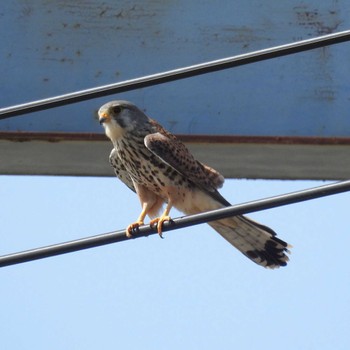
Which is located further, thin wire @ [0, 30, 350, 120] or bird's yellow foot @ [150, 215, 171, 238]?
bird's yellow foot @ [150, 215, 171, 238]

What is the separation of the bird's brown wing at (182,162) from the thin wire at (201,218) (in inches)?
59.1

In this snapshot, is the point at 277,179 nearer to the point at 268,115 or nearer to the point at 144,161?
the point at 268,115

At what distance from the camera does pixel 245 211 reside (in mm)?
5555

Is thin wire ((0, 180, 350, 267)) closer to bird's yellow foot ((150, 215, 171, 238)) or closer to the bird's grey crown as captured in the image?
bird's yellow foot ((150, 215, 171, 238))

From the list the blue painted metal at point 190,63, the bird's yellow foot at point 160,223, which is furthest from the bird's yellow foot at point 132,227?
the blue painted metal at point 190,63

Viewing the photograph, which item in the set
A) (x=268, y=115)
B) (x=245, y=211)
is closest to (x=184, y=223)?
(x=245, y=211)

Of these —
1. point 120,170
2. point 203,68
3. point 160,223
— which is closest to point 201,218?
point 203,68

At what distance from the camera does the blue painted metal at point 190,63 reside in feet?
28.4

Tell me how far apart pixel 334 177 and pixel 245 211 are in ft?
11.6

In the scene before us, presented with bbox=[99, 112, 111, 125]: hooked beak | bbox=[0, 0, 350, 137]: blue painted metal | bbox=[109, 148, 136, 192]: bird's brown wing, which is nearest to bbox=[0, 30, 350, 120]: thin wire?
bbox=[99, 112, 111, 125]: hooked beak

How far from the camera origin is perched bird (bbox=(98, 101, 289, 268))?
7.27m

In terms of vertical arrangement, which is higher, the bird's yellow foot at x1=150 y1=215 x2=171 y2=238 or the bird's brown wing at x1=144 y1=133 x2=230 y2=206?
the bird's brown wing at x1=144 y1=133 x2=230 y2=206

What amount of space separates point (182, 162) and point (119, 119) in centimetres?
35

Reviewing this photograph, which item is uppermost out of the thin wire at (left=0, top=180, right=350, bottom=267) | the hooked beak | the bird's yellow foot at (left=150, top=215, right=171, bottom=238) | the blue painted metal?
the blue painted metal
